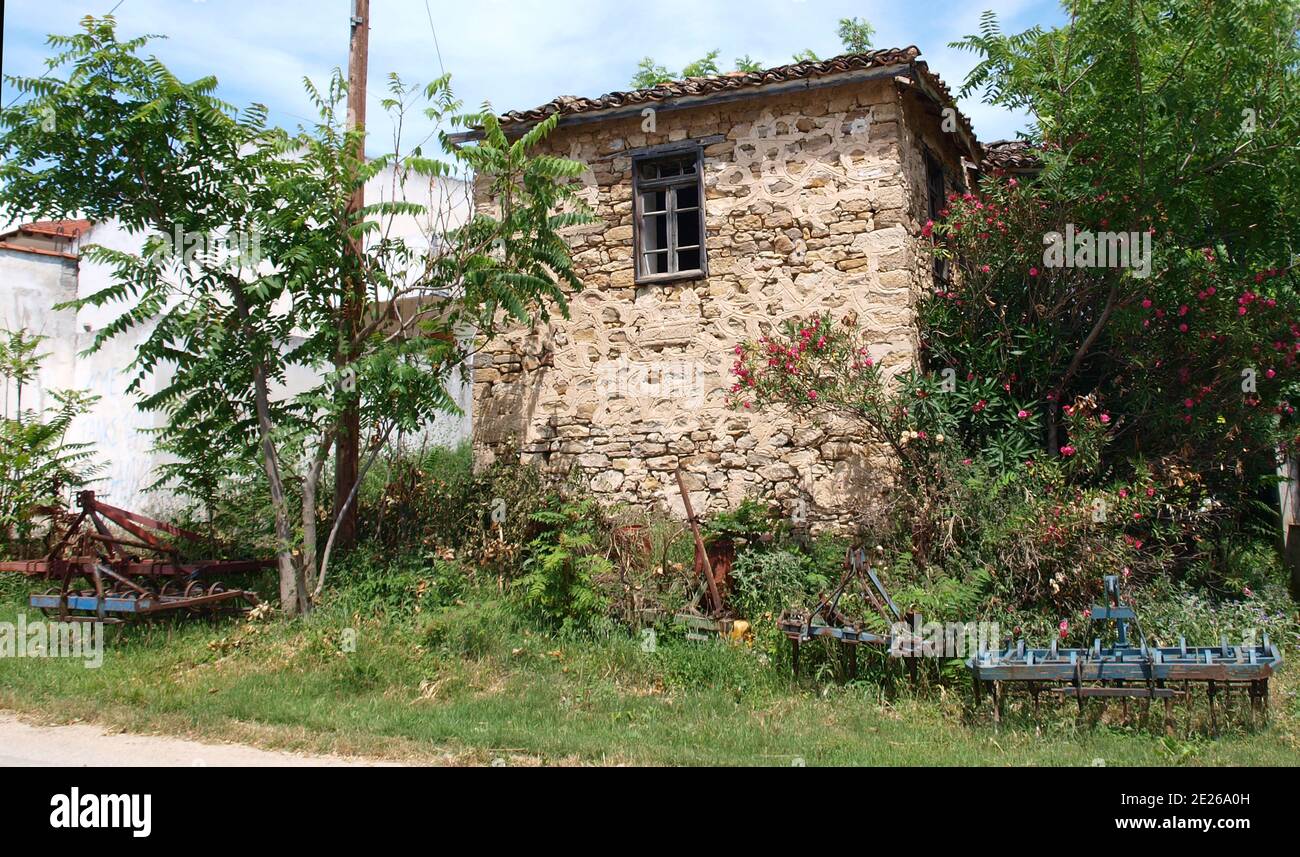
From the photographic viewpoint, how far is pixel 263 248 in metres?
9.66

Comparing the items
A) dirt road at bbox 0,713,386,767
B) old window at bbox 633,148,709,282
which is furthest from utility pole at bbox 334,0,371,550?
dirt road at bbox 0,713,386,767

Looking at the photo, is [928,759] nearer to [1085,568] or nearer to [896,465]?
[1085,568]

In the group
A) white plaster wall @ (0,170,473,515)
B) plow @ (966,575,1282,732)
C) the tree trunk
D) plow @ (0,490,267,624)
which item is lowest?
plow @ (966,575,1282,732)

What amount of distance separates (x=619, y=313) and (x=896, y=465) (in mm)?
3495

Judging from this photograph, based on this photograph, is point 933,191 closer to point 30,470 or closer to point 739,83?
point 739,83

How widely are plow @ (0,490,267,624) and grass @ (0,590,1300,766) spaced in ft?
1.05

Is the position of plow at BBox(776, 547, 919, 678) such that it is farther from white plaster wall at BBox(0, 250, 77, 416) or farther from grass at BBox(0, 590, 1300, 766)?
white plaster wall at BBox(0, 250, 77, 416)

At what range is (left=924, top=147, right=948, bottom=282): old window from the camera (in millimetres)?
11383

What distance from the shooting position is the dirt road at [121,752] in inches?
254

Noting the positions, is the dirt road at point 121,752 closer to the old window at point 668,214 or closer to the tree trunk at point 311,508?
the tree trunk at point 311,508

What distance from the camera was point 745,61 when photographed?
19266 mm

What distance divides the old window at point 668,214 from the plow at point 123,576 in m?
5.21

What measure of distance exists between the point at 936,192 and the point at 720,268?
2.89 metres

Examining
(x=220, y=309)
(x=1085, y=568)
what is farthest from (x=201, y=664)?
(x=1085, y=568)
